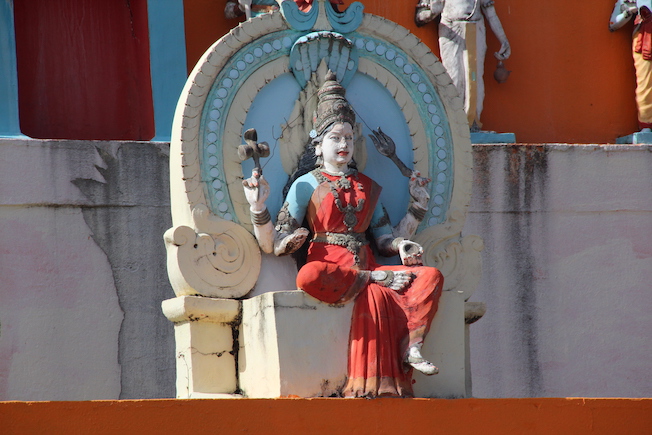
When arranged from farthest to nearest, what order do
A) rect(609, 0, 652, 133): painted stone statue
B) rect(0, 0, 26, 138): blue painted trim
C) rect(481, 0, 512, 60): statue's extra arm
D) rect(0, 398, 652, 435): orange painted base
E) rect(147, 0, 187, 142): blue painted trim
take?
rect(609, 0, 652, 133): painted stone statue, rect(481, 0, 512, 60): statue's extra arm, rect(147, 0, 187, 142): blue painted trim, rect(0, 0, 26, 138): blue painted trim, rect(0, 398, 652, 435): orange painted base

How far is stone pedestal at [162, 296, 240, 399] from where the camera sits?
26.7ft

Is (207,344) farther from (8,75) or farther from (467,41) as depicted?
(467,41)

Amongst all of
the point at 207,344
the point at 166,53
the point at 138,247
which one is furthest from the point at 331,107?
the point at 166,53

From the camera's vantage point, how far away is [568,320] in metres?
10.8

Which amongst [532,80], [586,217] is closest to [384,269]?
[586,217]

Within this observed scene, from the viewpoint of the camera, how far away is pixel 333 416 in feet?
24.7

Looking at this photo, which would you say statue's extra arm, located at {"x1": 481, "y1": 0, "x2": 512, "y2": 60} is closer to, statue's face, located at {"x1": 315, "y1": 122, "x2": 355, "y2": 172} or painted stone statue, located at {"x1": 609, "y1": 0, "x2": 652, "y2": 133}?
painted stone statue, located at {"x1": 609, "y1": 0, "x2": 652, "y2": 133}

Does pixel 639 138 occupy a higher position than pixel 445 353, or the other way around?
pixel 639 138

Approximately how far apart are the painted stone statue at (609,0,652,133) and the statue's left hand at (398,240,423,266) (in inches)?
166

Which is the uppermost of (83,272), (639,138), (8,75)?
(8,75)

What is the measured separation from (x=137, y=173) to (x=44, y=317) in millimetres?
1268

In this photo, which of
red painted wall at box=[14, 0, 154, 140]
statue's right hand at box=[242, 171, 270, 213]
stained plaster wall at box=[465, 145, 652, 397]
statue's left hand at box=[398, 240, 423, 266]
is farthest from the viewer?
red painted wall at box=[14, 0, 154, 140]

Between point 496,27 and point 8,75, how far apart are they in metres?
4.05

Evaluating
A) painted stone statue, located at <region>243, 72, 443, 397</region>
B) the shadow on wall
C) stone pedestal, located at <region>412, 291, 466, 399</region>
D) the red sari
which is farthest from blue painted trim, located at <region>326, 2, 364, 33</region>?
the shadow on wall
